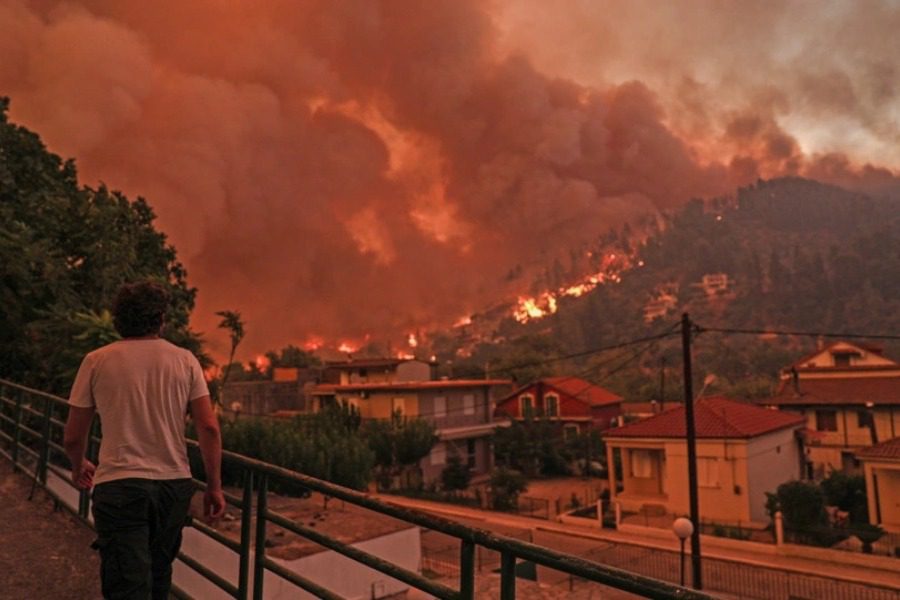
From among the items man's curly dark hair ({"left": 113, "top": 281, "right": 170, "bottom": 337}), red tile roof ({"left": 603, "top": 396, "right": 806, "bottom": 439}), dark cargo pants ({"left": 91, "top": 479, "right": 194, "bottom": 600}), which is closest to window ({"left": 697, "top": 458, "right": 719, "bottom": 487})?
red tile roof ({"left": 603, "top": 396, "right": 806, "bottom": 439})

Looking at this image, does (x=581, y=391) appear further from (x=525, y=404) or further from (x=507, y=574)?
(x=507, y=574)

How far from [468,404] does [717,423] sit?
16149mm

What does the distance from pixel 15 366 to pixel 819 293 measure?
541ft

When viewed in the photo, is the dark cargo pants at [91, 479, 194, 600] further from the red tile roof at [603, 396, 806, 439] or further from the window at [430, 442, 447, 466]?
the window at [430, 442, 447, 466]

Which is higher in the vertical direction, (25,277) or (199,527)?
(25,277)

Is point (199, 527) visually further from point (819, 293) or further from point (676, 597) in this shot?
point (819, 293)

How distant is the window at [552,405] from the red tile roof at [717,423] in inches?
606

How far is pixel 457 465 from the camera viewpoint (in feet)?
114

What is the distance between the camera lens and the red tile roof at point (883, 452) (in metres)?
20.8

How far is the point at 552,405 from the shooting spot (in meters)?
44.3

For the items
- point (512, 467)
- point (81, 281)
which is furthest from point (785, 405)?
point (81, 281)

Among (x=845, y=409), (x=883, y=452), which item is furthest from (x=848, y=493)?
(x=845, y=409)

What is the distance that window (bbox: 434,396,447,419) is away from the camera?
36.9 m

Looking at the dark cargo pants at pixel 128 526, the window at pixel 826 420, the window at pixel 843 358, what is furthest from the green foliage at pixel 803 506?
the dark cargo pants at pixel 128 526
